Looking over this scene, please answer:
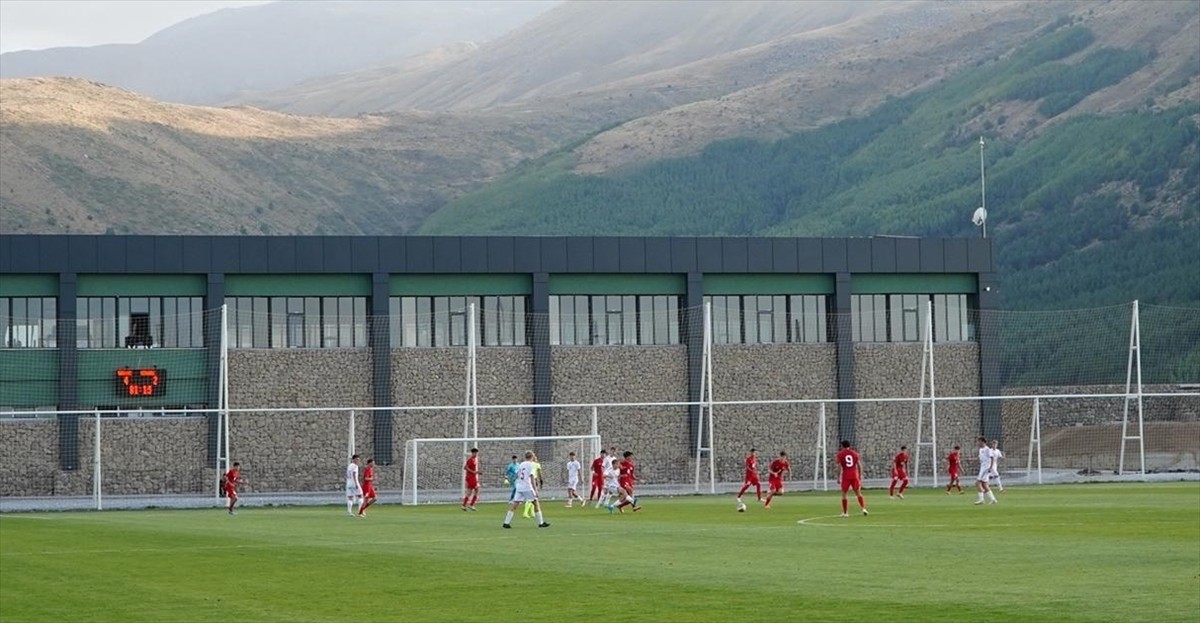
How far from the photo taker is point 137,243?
72688mm

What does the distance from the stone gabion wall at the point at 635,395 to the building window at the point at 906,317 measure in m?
8.58

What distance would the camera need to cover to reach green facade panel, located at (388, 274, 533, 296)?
76.1 m

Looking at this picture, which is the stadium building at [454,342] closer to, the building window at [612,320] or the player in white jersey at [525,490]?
the building window at [612,320]

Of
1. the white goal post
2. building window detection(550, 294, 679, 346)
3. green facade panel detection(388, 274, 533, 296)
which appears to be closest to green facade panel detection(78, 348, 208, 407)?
green facade panel detection(388, 274, 533, 296)

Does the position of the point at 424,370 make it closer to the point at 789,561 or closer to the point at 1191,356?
the point at 789,561

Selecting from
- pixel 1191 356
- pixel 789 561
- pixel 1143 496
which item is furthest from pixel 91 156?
pixel 789 561

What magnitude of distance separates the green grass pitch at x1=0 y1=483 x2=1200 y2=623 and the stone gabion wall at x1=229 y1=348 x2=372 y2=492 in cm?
2428

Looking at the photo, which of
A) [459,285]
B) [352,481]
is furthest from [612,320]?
[352,481]

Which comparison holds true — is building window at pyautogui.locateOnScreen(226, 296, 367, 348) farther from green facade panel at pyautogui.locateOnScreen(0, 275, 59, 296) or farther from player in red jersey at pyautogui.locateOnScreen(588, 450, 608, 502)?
player in red jersey at pyautogui.locateOnScreen(588, 450, 608, 502)

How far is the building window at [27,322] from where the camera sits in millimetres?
71688

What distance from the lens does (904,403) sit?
79438mm

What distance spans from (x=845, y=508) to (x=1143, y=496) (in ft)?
42.1

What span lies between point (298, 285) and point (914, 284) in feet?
89.2

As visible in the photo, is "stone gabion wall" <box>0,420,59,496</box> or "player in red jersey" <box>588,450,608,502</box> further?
"stone gabion wall" <box>0,420,59,496</box>
